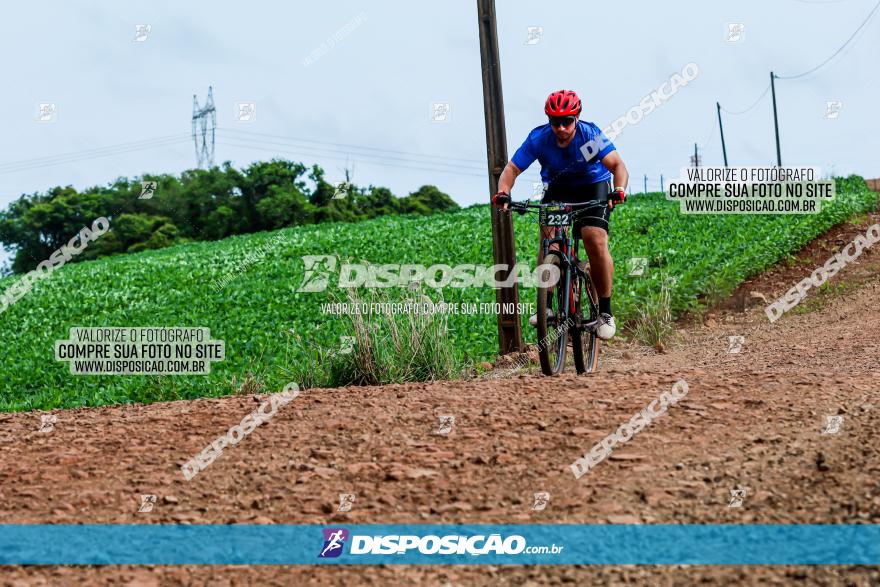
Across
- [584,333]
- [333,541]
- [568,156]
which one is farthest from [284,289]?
[333,541]

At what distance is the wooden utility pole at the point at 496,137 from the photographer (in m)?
9.64

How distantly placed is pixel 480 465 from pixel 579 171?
3.39m

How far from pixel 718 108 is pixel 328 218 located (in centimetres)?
2757

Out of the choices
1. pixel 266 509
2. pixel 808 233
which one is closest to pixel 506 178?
pixel 266 509

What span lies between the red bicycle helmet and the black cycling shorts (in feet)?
2.23

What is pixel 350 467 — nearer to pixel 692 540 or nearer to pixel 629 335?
pixel 692 540

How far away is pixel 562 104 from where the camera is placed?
6.66 m

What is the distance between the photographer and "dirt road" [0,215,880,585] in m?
3.59

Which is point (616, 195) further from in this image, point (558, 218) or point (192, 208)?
point (192, 208)

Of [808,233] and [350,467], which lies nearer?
[350,467]

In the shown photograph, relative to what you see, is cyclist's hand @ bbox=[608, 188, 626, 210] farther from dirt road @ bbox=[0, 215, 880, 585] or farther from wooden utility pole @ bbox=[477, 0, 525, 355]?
wooden utility pole @ bbox=[477, 0, 525, 355]

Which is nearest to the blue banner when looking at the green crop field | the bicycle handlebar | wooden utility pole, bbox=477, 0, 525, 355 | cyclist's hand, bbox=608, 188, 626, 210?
the bicycle handlebar

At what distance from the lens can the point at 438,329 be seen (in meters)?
7.99

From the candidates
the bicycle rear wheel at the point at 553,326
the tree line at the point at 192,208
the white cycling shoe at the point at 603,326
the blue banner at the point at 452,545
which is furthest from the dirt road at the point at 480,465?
the tree line at the point at 192,208
